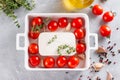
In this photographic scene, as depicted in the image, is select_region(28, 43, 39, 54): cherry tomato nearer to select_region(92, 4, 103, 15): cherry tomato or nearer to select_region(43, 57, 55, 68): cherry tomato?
select_region(43, 57, 55, 68): cherry tomato

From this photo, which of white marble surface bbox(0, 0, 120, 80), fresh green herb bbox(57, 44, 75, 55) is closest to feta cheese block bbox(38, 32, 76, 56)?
fresh green herb bbox(57, 44, 75, 55)

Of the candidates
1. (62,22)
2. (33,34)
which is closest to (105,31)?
(62,22)

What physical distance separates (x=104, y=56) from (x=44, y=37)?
0.27m

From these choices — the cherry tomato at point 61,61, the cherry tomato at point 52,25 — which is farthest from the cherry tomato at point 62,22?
the cherry tomato at point 61,61

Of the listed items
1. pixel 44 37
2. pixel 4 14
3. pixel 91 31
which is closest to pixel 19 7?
pixel 4 14

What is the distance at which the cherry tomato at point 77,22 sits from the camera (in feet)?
5.87

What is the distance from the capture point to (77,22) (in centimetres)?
179

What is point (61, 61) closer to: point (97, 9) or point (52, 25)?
point (52, 25)

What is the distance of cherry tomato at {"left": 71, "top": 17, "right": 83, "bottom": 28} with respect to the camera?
1.79 metres

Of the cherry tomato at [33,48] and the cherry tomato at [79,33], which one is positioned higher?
the cherry tomato at [79,33]

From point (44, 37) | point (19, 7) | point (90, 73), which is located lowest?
point (90, 73)

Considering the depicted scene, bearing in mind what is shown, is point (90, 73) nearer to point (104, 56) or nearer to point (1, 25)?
point (104, 56)

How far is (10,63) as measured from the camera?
1854mm

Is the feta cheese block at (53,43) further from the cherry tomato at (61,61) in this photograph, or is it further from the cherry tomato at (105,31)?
the cherry tomato at (105,31)
